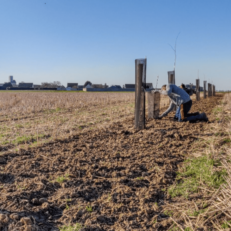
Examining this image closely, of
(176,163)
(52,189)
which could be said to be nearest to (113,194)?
(52,189)

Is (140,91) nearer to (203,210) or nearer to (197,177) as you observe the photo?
(197,177)

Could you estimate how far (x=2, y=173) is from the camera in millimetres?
4227

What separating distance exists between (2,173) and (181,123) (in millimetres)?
6108

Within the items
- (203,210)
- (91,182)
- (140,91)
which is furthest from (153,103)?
(203,210)

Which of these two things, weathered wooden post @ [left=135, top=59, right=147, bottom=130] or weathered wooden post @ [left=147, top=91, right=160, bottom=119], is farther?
weathered wooden post @ [left=147, top=91, right=160, bottom=119]

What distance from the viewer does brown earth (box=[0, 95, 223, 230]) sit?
9.77 ft

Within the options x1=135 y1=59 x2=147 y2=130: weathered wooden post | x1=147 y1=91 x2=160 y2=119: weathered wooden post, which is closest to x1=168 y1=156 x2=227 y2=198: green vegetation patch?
x1=135 y1=59 x2=147 y2=130: weathered wooden post

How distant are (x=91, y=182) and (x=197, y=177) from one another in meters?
1.70

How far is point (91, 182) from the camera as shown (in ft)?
13.0

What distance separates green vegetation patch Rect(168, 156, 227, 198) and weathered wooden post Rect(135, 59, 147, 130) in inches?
114

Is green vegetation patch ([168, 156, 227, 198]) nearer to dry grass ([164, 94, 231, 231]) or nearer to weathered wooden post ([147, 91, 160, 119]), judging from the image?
dry grass ([164, 94, 231, 231])

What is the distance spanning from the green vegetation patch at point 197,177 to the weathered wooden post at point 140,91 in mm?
2897

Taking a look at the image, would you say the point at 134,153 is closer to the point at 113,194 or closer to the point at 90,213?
the point at 113,194

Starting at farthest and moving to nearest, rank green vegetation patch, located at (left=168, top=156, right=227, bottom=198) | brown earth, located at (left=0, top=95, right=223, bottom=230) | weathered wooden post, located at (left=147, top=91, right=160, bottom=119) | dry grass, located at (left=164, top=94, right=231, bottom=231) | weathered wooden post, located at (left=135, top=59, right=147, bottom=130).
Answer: weathered wooden post, located at (left=147, top=91, right=160, bottom=119) → weathered wooden post, located at (left=135, top=59, right=147, bottom=130) → green vegetation patch, located at (left=168, top=156, right=227, bottom=198) → brown earth, located at (left=0, top=95, right=223, bottom=230) → dry grass, located at (left=164, top=94, right=231, bottom=231)
